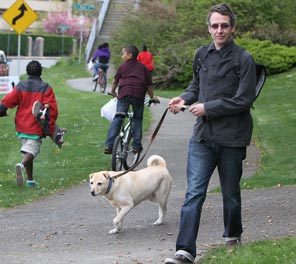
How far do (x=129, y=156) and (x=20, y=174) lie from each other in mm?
2840

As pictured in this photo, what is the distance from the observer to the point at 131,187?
832 centimetres

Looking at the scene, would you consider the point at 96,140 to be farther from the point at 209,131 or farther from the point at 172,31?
the point at 172,31

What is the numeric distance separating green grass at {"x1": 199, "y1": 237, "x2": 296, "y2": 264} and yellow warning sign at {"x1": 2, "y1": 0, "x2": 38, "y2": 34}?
15349 millimetres

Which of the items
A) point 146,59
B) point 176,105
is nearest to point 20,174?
point 176,105

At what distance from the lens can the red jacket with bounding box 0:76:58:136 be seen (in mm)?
11109

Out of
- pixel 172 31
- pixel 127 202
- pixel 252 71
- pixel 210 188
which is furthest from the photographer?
pixel 172 31

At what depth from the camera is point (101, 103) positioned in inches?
1007

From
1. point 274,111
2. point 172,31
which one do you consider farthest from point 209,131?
point 172,31

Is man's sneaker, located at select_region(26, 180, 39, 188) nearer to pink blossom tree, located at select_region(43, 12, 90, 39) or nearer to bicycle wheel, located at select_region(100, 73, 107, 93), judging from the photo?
bicycle wheel, located at select_region(100, 73, 107, 93)

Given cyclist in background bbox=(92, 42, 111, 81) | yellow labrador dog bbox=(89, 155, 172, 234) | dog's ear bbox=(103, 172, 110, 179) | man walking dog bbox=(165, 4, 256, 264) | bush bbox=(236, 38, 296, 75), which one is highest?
man walking dog bbox=(165, 4, 256, 264)

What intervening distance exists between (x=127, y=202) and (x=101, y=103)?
17439 millimetres

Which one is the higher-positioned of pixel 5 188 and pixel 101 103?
pixel 5 188

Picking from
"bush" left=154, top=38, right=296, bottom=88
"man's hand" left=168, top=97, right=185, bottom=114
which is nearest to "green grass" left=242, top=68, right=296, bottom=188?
"bush" left=154, top=38, right=296, bottom=88

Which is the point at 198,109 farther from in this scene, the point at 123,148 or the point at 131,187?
the point at 123,148
